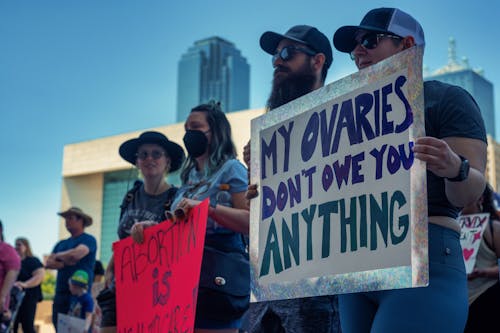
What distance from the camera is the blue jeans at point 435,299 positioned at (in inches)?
70.2

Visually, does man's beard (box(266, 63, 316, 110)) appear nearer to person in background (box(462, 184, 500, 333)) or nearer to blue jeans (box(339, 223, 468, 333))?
blue jeans (box(339, 223, 468, 333))

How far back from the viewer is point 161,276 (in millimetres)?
2982

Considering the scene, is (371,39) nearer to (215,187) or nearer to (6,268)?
(215,187)

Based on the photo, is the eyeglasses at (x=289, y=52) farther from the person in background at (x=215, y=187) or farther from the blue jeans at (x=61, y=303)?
the blue jeans at (x=61, y=303)

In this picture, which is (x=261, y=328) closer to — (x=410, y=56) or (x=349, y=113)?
(x=349, y=113)

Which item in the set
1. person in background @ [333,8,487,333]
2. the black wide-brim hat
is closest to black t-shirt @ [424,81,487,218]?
person in background @ [333,8,487,333]

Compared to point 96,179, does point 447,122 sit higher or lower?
lower

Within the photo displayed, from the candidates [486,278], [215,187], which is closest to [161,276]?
[215,187]

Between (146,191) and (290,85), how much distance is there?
1234 mm

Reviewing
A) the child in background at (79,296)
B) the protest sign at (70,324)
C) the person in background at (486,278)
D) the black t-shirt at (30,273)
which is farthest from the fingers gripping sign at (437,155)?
the black t-shirt at (30,273)

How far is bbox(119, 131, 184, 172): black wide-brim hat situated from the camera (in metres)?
3.80

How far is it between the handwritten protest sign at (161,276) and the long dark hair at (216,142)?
0.35 meters

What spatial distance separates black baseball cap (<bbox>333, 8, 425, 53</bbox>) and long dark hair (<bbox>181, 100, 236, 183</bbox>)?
105cm

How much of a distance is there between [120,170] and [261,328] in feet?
116
